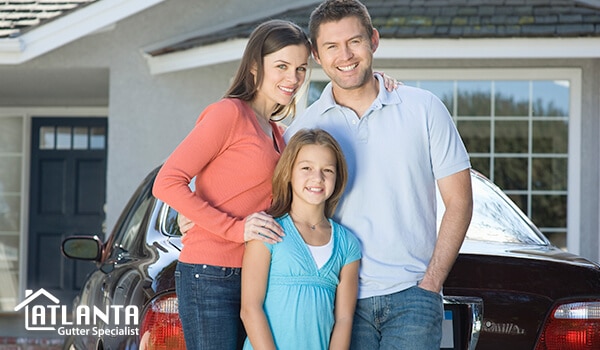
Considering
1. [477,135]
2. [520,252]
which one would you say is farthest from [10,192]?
[520,252]

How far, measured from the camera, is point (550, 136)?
9172 mm

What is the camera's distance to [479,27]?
8.16m

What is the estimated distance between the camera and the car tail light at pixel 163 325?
131 inches

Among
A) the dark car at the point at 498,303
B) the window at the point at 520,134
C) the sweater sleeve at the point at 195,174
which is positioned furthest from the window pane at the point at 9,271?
the sweater sleeve at the point at 195,174

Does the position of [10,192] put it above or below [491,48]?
below

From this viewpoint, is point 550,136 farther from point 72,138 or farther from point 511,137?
point 72,138

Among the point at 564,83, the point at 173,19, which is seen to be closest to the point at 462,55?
the point at 564,83

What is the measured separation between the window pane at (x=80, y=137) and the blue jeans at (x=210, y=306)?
29.9 feet

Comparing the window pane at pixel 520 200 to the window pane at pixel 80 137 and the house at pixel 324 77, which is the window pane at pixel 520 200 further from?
the window pane at pixel 80 137

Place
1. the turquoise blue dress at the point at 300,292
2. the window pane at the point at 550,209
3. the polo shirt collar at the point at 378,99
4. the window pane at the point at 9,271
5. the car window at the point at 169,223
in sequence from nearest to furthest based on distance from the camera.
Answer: the turquoise blue dress at the point at 300,292 < the polo shirt collar at the point at 378,99 < the car window at the point at 169,223 < the window pane at the point at 550,209 < the window pane at the point at 9,271

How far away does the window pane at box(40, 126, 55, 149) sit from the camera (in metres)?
11.9

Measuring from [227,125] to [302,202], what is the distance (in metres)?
0.35

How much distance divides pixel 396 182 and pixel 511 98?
20.4 feet

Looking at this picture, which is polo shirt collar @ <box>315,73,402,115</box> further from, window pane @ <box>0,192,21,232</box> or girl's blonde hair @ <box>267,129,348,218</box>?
window pane @ <box>0,192,21,232</box>
